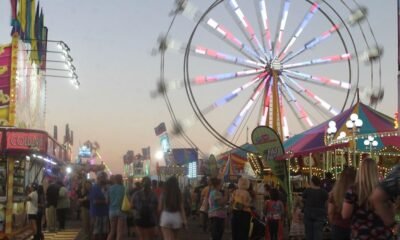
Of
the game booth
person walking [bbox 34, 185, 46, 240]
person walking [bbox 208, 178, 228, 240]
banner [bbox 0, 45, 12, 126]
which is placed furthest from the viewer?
banner [bbox 0, 45, 12, 126]

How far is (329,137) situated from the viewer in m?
21.4

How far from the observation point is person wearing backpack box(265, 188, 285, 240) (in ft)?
43.4

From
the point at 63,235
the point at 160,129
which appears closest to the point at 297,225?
the point at 63,235

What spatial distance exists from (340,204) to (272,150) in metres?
13.1

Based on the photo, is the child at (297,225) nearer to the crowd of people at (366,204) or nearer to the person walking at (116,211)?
the person walking at (116,211)

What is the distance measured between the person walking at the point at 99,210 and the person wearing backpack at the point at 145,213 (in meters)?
2.11

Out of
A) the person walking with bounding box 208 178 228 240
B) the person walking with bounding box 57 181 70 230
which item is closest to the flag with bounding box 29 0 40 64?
the person walking with bounding box 57 181 70 230

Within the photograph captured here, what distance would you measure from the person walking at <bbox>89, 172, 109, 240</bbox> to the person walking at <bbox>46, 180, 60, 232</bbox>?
5.33 meters

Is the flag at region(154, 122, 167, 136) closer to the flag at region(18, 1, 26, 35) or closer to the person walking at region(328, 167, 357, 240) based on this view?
the flag at region(18, 1, 26, 35)

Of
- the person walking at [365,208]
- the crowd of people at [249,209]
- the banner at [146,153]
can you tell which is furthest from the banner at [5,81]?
the banner at [146,153]

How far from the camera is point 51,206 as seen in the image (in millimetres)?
18875

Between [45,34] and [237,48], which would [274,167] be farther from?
[45,34]

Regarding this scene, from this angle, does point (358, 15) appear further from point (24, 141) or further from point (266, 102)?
point (24, 141)

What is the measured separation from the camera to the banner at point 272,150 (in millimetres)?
19000
